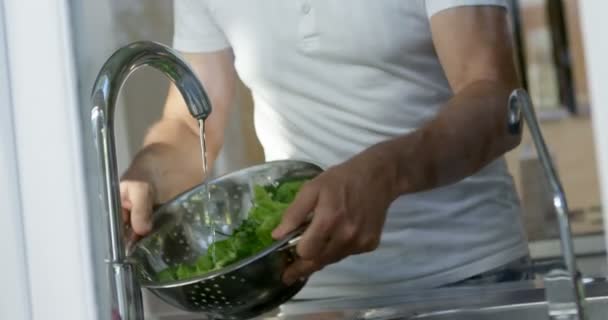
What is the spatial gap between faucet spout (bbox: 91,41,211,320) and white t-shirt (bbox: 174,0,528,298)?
0.17 m

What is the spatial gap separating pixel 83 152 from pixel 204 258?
158 mm

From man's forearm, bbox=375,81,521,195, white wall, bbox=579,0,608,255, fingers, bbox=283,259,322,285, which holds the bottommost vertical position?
fingers, bbox=283,259,322,285

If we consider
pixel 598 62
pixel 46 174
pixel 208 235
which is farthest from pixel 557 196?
pixel 46 174

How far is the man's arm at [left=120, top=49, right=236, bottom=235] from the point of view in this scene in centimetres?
100

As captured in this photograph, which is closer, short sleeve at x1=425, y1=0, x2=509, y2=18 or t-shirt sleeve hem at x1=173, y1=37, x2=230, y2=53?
Answer: short sleeve at x1=425, y1=0, x2=509, y2=18

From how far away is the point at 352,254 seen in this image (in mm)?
914

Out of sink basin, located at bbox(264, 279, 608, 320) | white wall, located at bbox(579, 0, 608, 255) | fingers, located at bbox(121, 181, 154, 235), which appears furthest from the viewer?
fingers, located at bbox(121, 181, 154, 235)

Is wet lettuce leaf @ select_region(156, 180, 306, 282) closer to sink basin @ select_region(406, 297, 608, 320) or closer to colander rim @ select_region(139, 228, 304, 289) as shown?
colander rim @ select_region(139, 228, 304, 289)

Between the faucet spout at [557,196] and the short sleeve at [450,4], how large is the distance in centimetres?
9

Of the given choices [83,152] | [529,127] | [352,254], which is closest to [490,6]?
[529,127]

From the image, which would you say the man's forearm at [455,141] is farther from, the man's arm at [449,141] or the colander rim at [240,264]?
the colander rim at [240,264]

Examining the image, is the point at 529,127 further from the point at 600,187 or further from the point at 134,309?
the point at 134,309

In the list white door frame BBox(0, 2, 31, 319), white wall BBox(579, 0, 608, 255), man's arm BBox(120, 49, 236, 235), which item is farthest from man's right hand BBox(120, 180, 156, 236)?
white wall BBox(579, 0, 608, 255)

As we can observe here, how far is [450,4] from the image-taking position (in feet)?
3.00
